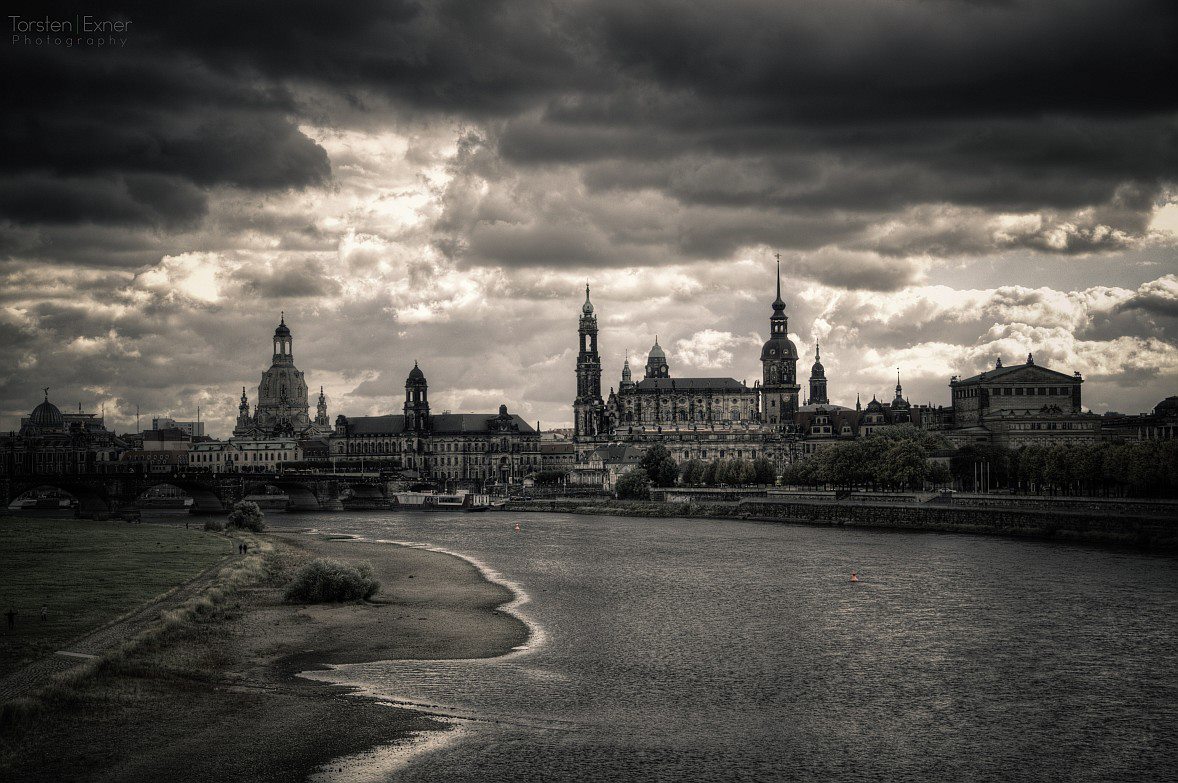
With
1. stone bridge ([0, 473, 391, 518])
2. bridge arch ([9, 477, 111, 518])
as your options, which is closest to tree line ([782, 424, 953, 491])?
stone bridge ([0, 473, 391, 518])

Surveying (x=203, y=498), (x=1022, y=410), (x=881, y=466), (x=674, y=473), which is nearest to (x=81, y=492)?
(x=203, y=498)

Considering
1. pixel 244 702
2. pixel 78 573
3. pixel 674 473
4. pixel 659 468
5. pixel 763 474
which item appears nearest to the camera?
pixel 244 702

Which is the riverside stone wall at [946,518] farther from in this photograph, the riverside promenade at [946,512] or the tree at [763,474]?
the tree at [763,474]

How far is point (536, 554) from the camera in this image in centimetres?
7675

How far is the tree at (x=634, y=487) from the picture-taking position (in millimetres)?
149312

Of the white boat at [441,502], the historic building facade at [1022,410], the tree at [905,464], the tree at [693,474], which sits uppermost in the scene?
the historic building facade at [1022,410]

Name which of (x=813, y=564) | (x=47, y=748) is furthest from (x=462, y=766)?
(x=813, y=564)

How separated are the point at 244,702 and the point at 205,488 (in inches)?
4313

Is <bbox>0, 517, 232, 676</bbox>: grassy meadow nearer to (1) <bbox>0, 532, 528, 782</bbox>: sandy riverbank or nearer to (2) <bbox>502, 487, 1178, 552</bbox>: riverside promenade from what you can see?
(1) <bbox>0, 532, 528, 782</bbox>: sandy riverbank

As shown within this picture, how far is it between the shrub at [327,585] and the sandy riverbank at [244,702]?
1261 mm

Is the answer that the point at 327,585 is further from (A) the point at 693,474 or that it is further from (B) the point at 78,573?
(A) the point at 693,474

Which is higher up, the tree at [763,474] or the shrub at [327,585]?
the tree at [763,474]

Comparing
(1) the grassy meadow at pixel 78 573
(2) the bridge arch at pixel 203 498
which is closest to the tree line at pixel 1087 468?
(1) the grassy meadow at pixel 78 573

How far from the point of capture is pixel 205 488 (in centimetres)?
13250
